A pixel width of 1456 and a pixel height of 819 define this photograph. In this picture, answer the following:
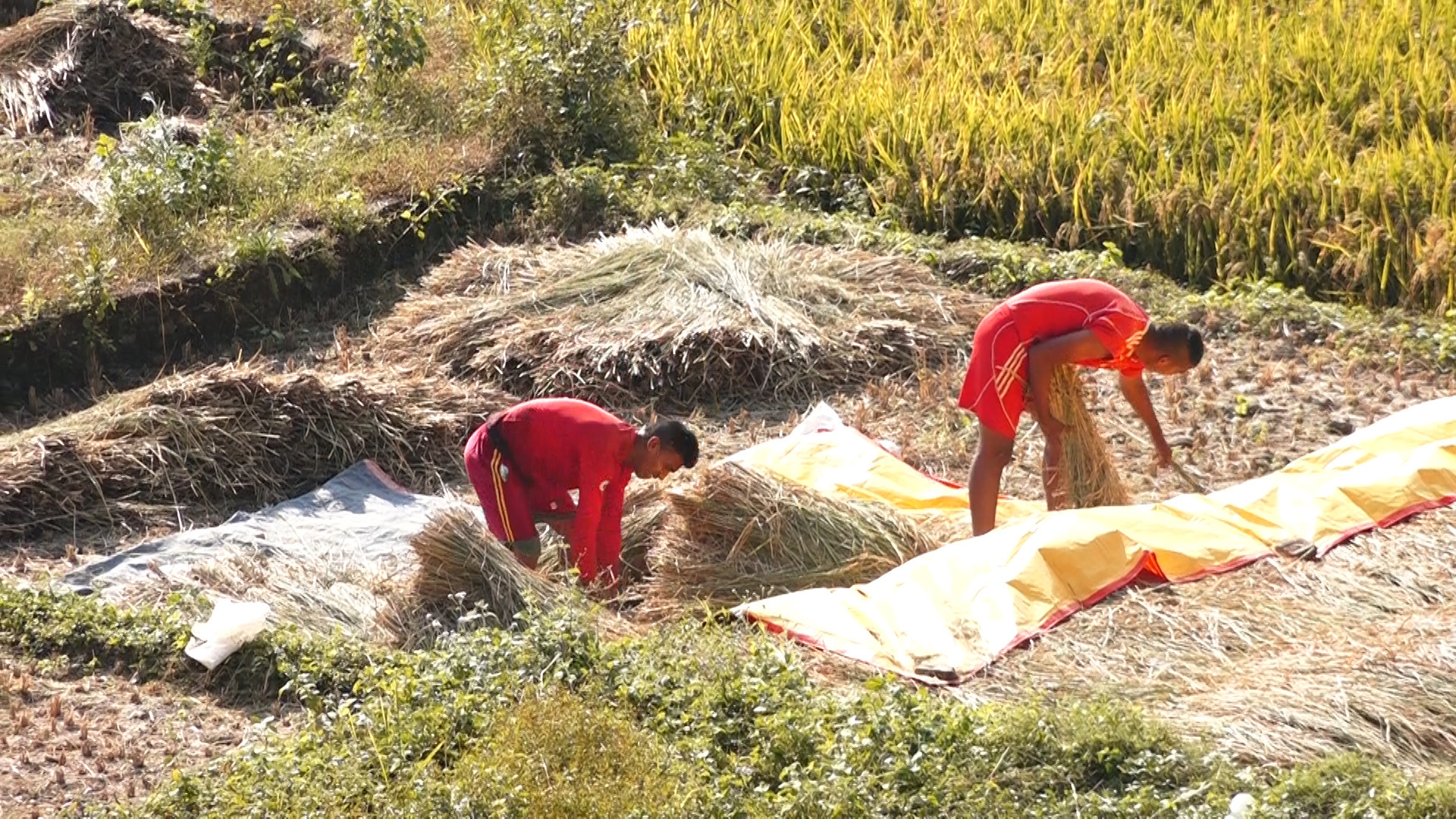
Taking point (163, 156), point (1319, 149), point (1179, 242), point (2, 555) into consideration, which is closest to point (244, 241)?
point (163, 156)

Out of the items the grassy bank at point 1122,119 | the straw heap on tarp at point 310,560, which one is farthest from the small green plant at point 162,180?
the grassy bank at point 1122,119

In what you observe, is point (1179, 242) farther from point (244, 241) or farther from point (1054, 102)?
point (244, 241)

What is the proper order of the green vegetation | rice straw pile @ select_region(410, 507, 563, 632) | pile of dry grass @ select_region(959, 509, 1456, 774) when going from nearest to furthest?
the green vegetation
pile of dry grass @ select_region(959, 509, 1456, 774)
rice straw pile @ select_region(410, 507, 563, 632)

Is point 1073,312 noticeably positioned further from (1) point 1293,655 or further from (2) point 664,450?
(1) point 1293,655

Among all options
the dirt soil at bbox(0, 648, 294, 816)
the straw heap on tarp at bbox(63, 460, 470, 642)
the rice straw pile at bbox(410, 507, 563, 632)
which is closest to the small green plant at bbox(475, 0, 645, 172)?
the straw heap on tarp at bbox(63, 460, 470, 642)

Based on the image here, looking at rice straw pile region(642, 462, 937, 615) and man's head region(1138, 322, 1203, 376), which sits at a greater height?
man's head region(1138, 322, 1203, 376)

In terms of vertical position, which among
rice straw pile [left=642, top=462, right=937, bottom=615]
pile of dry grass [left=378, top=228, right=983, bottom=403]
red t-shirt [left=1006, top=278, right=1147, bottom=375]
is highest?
A: red t-shirt [left=1006, top=278, right=1147, bottom=375]

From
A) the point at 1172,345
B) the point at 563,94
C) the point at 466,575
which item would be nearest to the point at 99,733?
the point at 466,575

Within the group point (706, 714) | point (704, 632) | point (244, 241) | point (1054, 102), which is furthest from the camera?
point (1054, 102)

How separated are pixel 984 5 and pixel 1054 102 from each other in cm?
145

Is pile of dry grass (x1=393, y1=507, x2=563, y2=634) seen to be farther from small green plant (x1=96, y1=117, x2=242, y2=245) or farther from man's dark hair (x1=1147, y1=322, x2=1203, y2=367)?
small green plant (x1=96, y1=117, x2=242, y2=245)

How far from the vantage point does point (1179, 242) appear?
8.42 metres

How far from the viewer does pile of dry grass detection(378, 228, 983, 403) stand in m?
7.40

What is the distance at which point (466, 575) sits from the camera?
523 centimetres
